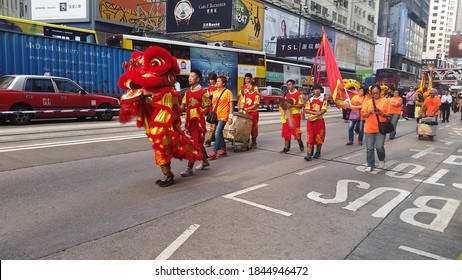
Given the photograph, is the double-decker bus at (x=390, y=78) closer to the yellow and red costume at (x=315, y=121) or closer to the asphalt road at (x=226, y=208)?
the asphalt road at (x=226, y=208)

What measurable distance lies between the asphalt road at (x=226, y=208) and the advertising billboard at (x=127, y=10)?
2069 centimetres

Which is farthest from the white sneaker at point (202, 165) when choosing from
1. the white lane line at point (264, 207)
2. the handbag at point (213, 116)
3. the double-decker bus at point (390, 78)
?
the double-decker bus at point (390, 78)

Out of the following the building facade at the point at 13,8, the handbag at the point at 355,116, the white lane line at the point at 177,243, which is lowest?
the white lane line at the point at 177,243

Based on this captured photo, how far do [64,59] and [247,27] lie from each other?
25614 millimetres

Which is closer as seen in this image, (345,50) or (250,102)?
(250,102)

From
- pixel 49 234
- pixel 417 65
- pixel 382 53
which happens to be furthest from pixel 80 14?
pixel 417 65

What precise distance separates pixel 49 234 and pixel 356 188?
165 inches

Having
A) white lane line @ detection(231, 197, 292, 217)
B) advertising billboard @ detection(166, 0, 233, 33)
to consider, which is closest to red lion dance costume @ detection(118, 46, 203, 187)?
white lane line @ detection(231, 197, 292, 217)

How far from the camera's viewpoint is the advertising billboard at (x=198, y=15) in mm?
25031

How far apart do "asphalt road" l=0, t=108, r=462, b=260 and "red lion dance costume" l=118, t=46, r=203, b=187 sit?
0.64 m

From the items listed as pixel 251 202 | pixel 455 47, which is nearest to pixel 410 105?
pixel 251 202

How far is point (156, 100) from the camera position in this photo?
198 inches

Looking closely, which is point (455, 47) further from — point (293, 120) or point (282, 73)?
point (293, 120)

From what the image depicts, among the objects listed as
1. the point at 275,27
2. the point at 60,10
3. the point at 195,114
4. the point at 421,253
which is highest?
the point at 275,27
